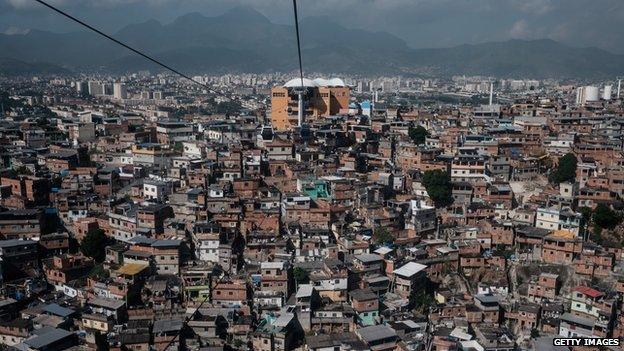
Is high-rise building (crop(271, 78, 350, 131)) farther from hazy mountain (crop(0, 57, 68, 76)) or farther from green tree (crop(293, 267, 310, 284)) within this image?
hazy mountain (crop(0, 57, 68, 76))

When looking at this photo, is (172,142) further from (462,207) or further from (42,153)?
(462,207)

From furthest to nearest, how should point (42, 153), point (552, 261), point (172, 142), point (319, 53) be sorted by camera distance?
point (319, 53) → point (172, 142) → point (42, 153) → point (552, 261)

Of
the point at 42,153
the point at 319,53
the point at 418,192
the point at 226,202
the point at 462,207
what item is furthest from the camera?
the point at 319,53

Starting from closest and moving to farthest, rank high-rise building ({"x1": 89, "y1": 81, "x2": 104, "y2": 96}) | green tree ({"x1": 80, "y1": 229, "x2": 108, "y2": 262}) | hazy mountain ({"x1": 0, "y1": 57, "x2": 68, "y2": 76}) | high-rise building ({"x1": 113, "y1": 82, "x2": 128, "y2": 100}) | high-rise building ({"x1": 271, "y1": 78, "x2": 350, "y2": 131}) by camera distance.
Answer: green tree ({"x1": 80, "y1": 229, "x2": 108, "y2": 262}) < high-rise building ({"x1": 271, "y1": 78, "x2": 350, "y2": 131}) < high-rise building ({"x1": 113, "y1": 82, "x2": 128, "y2": 100}) < high-rise building ({"x1": 89, "y1": 81, "x2": 104, "y2": 96}) < hazy mountain ({"x1": 0, "y1": 57, "x2": 68, "y2": 76})

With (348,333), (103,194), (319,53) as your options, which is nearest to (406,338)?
(348,333)

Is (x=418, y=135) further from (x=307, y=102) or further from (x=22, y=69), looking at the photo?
(x=22, y=69)

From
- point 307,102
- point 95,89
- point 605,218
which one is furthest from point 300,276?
point 95,89

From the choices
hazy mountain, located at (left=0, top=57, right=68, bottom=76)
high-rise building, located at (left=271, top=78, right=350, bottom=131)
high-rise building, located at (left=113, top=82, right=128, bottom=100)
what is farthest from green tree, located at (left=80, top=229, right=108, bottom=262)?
hazy mountain, located at (left=0, top=57, right=68, bottom=76)
